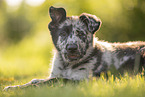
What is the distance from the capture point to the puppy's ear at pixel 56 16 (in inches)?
260

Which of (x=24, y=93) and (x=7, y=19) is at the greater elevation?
(x=7, y=19)

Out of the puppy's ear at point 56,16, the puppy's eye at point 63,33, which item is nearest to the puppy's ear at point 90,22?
the puppy's ear at point 56,16

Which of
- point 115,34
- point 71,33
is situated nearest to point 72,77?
point 71,33

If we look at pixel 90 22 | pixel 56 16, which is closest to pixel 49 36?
pixel 56 16

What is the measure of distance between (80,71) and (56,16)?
1.87 meters

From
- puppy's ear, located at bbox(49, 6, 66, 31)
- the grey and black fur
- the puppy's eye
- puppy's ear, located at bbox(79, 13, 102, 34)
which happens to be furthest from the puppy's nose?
puppy's ear, located at bbox(49, 6, 66, 31)

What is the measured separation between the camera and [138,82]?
4.63 m

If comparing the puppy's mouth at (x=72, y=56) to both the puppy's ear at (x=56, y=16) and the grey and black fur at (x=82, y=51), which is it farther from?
the puppy's ear at (x=56, y=16)

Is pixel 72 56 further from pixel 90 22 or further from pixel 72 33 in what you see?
pixel 90 22

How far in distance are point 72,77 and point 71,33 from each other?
1258 mm

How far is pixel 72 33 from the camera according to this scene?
20.4ft

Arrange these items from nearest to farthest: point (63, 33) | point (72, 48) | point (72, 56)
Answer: point (72, 48)
point (72, 56)
point (63, 33)

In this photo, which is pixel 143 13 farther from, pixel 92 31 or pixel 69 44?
pixel 69 44

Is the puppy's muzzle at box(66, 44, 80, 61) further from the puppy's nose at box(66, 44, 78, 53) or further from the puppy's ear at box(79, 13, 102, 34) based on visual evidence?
the puppy's ear at box(79, 13, 102, 34)
